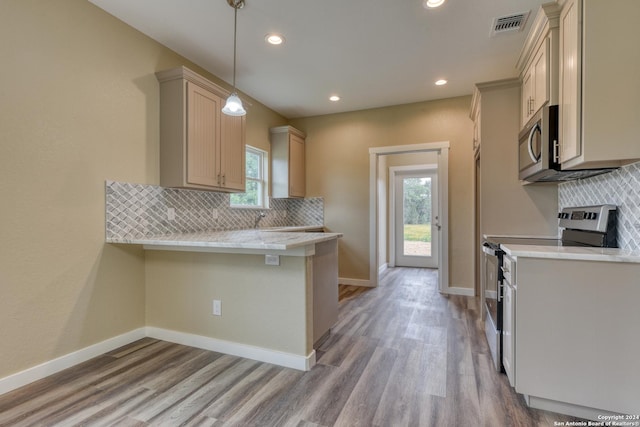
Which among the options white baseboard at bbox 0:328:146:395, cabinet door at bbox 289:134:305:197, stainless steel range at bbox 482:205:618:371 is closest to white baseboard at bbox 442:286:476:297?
stainless steel range at bbox 482:205:618:371

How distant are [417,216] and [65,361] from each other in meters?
5.60

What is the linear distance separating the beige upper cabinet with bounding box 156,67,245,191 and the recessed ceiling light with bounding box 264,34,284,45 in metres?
0.73

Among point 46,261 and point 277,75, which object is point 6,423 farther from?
point 277,75

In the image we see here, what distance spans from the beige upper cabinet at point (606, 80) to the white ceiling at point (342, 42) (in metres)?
0.82

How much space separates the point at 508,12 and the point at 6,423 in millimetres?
4316

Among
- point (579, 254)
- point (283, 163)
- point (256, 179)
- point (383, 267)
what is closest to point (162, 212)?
point (256, 179)

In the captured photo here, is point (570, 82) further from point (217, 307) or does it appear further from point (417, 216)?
point (417, 216)

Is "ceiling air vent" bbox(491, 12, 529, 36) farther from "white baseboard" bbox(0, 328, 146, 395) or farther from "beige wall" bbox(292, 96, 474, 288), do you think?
"white baseboard" bbox(0, 328, 146, 395)

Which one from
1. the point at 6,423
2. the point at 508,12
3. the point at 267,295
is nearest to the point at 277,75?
the point at 508,12

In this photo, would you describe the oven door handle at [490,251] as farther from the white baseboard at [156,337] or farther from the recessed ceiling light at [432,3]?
the recessed ceiling light at [432,3]

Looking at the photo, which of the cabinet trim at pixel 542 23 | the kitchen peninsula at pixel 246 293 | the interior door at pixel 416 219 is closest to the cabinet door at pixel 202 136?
the kitchen peninsula at pixel 246 293

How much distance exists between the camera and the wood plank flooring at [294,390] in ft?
5.37

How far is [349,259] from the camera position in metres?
4.76

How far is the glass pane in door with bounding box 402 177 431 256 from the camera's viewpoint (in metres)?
6.00
